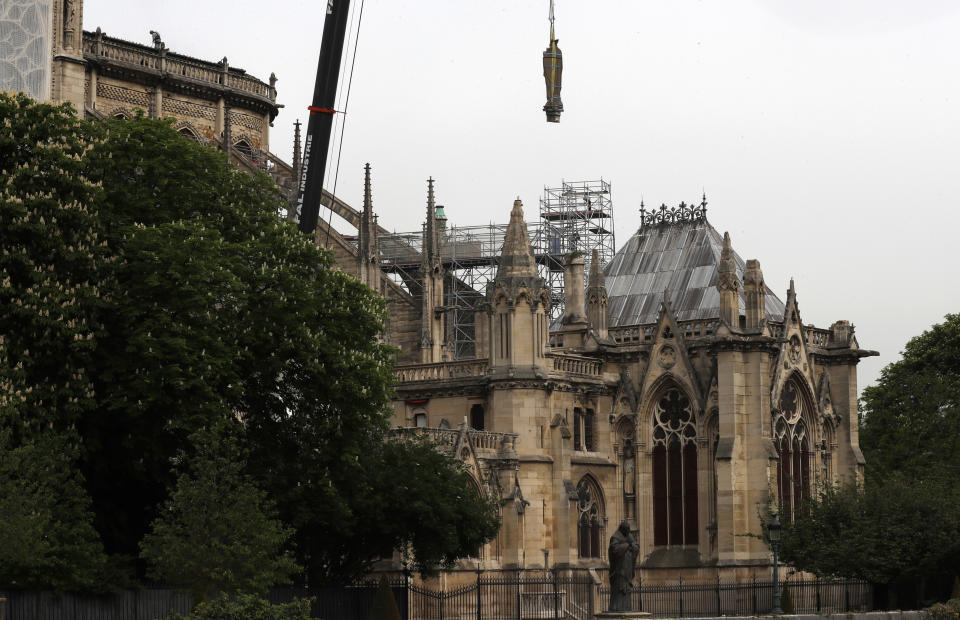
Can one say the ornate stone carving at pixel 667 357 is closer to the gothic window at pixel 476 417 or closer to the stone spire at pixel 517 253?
the stone spire at pixel 517 253

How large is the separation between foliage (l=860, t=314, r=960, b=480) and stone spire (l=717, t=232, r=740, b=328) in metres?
7.90

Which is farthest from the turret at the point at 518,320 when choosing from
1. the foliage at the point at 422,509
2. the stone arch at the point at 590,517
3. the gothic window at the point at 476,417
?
the foliage at the point at 422,509

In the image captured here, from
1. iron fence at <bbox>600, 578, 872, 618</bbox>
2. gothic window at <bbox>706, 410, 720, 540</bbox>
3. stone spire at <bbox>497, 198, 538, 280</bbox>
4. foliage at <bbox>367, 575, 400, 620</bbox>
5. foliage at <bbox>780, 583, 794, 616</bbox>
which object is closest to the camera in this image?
foliage at <bbox>367, 575, 400, 620</bbox>

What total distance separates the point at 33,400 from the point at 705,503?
30.1 meters

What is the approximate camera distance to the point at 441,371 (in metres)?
63.2

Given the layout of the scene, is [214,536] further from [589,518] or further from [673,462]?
[673,462]

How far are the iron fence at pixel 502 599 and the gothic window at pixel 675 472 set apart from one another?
210 cm

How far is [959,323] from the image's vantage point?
77.3 metres

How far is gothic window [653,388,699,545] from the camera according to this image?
64.4 meters

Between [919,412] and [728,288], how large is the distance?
541 inches

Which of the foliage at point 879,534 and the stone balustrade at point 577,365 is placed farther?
the stone balustrade at point 577,365

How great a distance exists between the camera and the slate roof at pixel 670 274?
67.9m

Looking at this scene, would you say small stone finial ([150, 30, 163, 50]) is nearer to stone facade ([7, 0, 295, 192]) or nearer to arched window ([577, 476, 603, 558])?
stone facade ([7, 0, 295, 192])

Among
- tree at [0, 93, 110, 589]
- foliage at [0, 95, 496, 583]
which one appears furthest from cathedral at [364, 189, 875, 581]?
tree at [0, 93, 110, 589]
